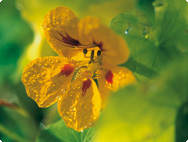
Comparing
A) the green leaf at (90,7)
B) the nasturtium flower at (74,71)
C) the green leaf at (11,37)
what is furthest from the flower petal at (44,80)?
the green leaf at (11,37)

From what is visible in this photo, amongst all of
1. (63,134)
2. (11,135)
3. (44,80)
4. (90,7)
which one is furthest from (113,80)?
(11,135)

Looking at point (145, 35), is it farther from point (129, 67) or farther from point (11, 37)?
point (11, 37)

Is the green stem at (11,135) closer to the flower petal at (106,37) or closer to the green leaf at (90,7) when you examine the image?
the green leaf at (90,7)

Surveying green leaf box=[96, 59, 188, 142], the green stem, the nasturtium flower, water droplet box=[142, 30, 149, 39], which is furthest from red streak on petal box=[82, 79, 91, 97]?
the green stem

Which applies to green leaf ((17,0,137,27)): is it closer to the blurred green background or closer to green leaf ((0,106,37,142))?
the blurred green background

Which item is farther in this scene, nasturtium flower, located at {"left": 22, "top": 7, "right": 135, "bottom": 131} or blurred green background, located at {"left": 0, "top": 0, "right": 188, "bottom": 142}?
nasturtium flower, located at {"left": 22, "top": 7, "right": 135, "bottom": 131}

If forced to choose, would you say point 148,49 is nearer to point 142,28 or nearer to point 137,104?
point 142,28
